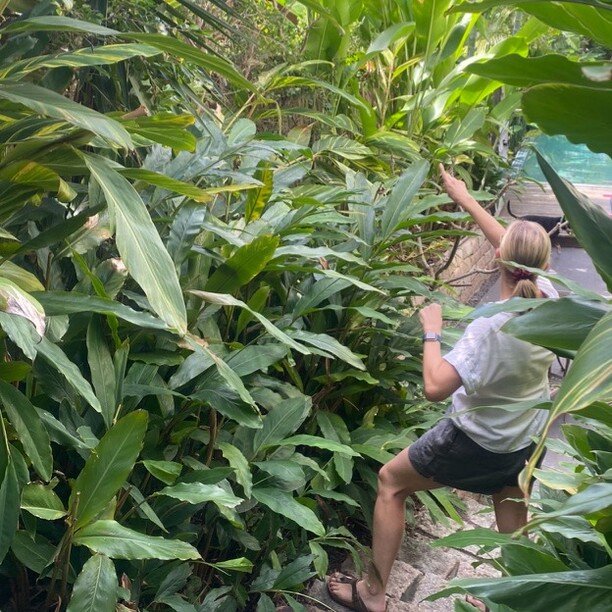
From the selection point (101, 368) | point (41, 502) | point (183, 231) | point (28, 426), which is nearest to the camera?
point (28, 426)

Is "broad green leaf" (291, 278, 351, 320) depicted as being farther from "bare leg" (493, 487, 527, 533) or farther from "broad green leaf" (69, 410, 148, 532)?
"broad green leaf" (69, 410, 148, 532)

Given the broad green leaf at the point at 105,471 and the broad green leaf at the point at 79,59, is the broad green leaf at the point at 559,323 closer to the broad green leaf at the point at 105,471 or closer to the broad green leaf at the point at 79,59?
the broad green leaf at the point at 105,471

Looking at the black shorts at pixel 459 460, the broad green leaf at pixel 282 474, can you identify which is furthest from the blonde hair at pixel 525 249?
the broad green leaf at pixel 282 474

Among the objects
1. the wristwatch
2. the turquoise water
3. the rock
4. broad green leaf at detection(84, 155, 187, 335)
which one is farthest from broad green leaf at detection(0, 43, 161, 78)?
the turquoise water

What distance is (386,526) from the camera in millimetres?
3000

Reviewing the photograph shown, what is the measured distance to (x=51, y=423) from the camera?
1.85 m

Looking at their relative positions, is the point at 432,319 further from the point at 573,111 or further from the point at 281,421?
the point at 573,111

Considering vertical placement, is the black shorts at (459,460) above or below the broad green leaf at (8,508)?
below

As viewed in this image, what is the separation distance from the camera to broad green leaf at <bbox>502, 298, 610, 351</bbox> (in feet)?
3.96

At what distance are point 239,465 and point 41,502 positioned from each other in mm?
659

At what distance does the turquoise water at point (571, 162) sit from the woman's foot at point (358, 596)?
6718 mm

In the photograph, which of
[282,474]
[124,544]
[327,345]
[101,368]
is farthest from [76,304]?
[327,345]

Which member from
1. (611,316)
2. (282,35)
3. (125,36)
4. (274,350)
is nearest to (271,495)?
(274,350)

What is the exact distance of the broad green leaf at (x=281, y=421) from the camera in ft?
8.66
